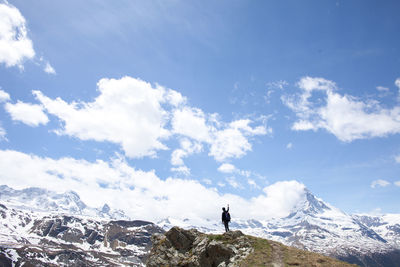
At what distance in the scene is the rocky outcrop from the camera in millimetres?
35031

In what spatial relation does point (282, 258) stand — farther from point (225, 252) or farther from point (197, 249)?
point (197, 249)

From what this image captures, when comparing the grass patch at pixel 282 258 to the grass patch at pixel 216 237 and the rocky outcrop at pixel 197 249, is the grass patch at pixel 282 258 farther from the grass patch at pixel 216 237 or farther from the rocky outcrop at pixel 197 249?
the grass patch at pixel 216 237

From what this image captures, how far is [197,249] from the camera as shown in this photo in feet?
126

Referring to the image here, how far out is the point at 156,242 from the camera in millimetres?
41500

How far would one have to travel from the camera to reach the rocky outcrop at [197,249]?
115 feet

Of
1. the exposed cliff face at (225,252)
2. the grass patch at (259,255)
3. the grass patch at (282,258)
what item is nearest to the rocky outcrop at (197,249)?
the exposed cliff face at (225,252)

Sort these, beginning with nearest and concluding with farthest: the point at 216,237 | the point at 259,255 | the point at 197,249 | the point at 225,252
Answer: the point at 259,255 → the point at 225,252 → the point at 197,249 → the point at 216,237

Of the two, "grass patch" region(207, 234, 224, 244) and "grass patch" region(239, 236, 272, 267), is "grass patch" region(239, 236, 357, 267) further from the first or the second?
"grass patch" region(207, 234, 224, 244)

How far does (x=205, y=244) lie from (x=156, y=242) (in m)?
8.09

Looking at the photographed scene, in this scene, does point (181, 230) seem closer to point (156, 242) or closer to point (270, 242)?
point (156, 242)

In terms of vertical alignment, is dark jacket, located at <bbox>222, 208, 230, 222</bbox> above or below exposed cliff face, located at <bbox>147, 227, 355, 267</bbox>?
above

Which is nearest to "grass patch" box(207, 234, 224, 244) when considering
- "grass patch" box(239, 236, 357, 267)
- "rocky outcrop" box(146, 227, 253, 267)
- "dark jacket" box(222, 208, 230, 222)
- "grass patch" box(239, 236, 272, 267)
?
"rocky outcrop" box(146, 227, 253, 267)

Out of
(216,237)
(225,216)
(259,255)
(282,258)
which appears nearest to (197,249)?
(216,237)

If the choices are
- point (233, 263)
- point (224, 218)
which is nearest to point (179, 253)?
point (224, 218)
